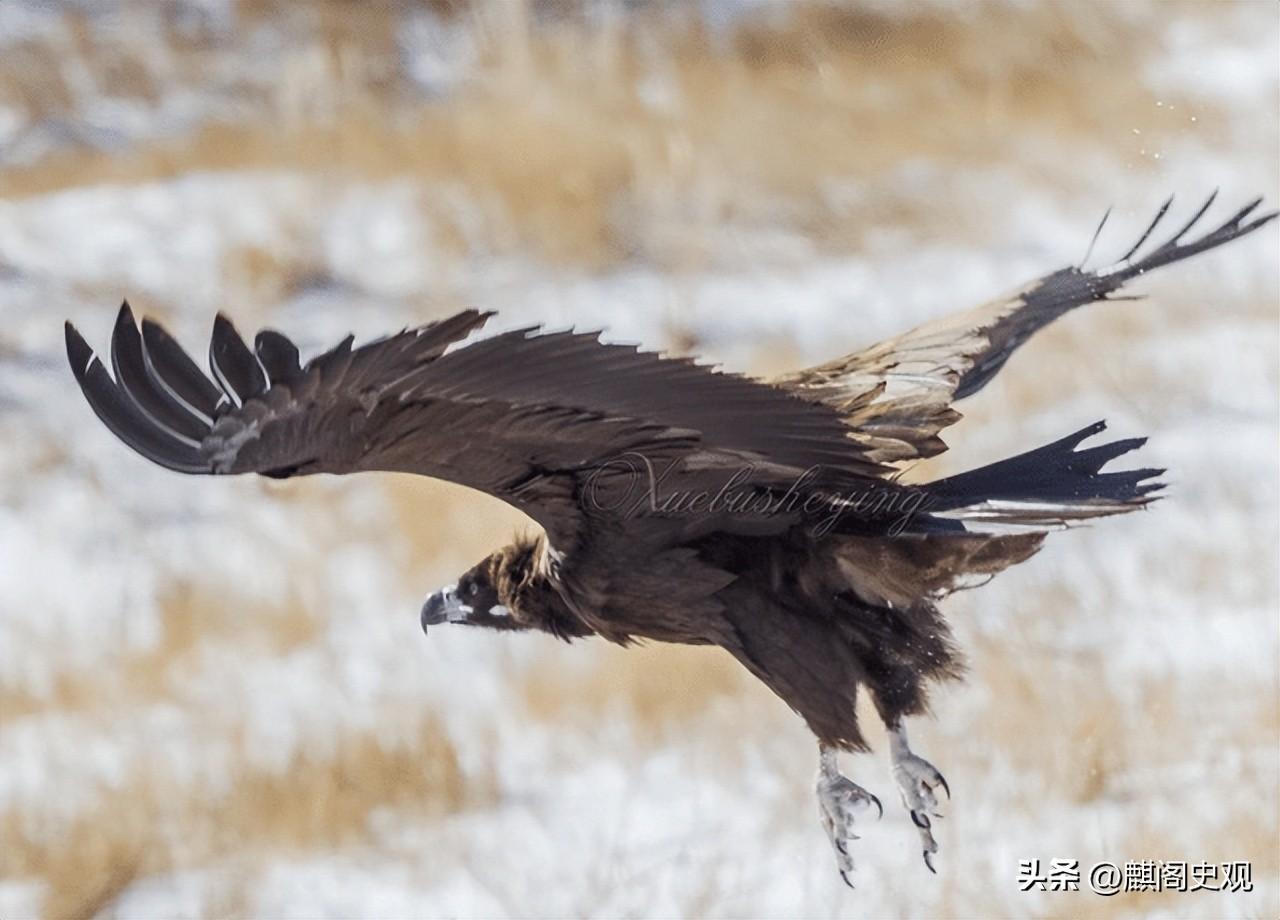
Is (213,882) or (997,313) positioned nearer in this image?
(997,313)

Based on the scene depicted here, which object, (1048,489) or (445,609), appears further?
(445,609)

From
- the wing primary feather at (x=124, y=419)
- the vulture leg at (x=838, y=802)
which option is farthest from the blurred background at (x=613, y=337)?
the wing primary feather at (x=124, y=419)

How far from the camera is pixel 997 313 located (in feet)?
12.5

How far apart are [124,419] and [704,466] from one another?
992 mm

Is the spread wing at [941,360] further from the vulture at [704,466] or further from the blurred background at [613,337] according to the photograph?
the blurred background at [613,337]

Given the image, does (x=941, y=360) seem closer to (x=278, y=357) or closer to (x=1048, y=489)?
(x=1048, y=489)

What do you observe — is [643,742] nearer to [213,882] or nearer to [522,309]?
[213,882]

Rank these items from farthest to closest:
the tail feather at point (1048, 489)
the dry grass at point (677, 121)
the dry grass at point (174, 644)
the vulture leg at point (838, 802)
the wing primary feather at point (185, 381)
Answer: the dry grass at point (677, 121) < the dry grass at point (174, 644) < the vulture leg at point (838, 802) < the tail feather at point (1048, 489) < the wing primary feather at point (185, 381)

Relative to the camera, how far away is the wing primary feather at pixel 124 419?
2.81 meters

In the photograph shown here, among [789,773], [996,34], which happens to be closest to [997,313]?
[789,773]

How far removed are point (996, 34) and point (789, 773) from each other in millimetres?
3581

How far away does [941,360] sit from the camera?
→ 3664 mm

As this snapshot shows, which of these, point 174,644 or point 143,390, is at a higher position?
point 174,644

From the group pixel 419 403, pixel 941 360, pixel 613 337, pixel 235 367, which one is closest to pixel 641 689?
pixel 613 337
